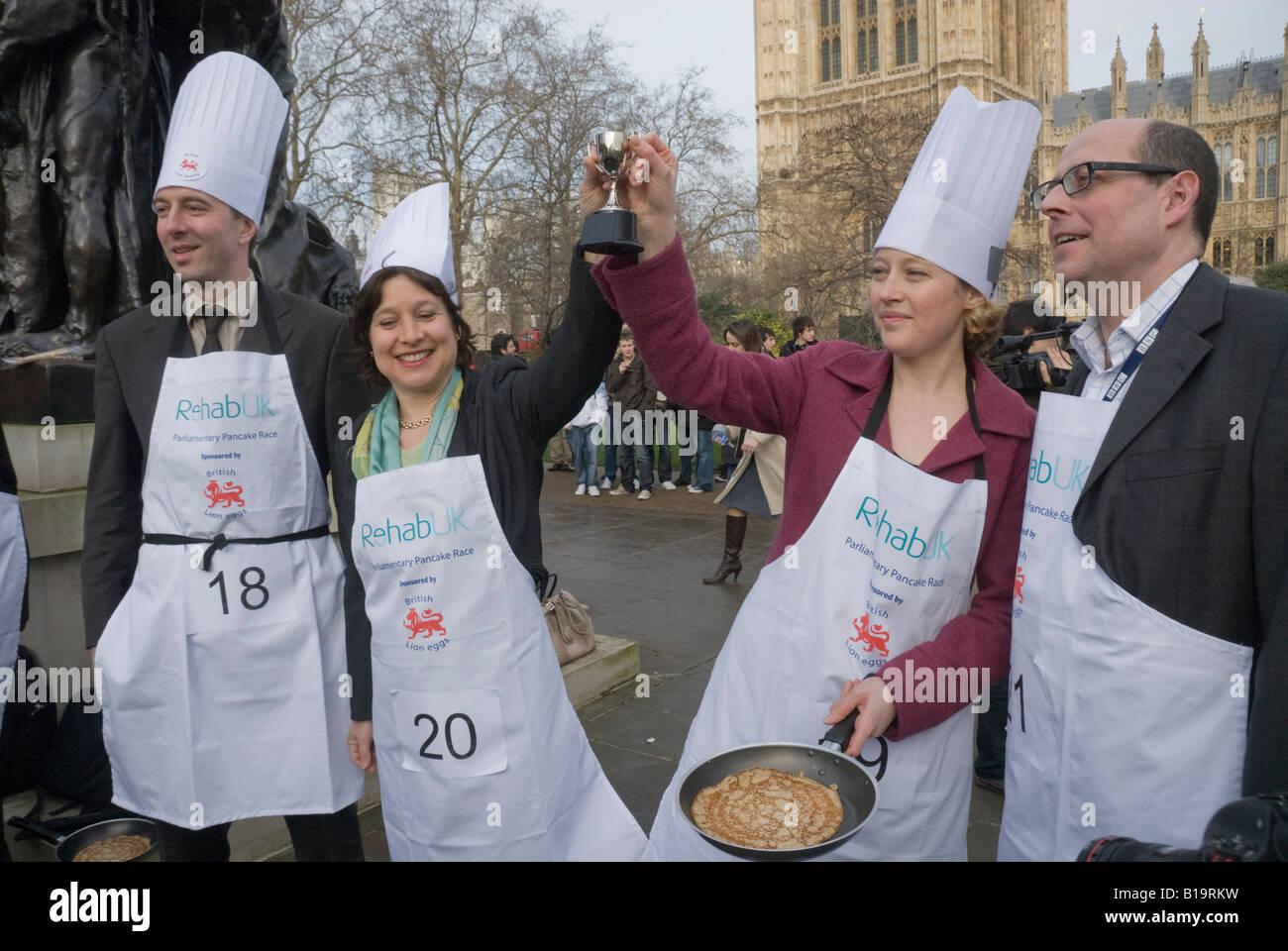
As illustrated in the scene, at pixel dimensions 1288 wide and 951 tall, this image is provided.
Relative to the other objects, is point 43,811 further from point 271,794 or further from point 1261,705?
point 1261,705

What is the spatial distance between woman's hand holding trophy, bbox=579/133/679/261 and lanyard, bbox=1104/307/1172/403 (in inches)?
34.3

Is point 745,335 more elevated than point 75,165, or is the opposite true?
point 75,165

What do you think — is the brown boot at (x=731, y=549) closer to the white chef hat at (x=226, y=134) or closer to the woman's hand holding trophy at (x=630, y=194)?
the white chef hat at (x=226, y=134)

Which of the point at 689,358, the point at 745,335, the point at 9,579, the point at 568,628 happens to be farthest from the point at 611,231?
the point at 745,335

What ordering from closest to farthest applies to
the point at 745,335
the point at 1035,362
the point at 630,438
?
the point at 1035,362 → the point at 745,335 → the point at 630,438

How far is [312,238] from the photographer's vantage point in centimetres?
494

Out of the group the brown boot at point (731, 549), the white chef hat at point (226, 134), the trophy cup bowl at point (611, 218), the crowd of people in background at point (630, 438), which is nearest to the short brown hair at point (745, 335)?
the brown boot at point (731, 549)

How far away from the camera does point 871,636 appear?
1917mm

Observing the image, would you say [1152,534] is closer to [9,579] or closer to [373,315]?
[373,315]

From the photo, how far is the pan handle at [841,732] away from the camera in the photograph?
5.81 feet

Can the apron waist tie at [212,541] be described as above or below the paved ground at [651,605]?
above

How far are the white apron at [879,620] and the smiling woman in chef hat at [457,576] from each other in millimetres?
377

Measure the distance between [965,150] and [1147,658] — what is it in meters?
1.08

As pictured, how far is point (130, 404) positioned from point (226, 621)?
57 centimetres
